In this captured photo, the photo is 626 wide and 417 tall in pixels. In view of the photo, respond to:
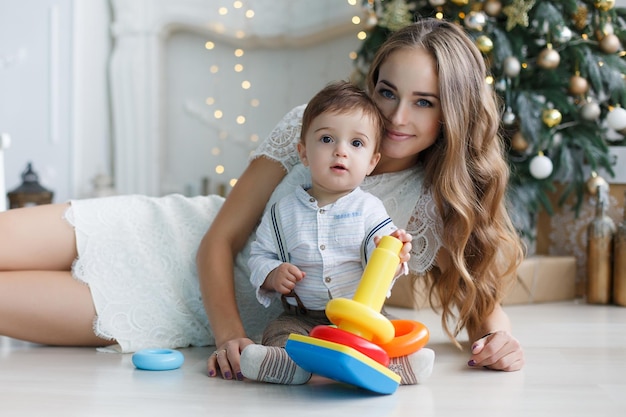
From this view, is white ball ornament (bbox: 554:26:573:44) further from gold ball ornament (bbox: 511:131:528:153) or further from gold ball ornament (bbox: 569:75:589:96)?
gold ball ornament (bbox: 511:131:528:153)

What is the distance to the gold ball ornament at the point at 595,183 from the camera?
2838 millimetres

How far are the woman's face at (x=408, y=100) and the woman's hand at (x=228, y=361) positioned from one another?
517 mm

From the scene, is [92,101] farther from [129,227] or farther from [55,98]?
[129,227]

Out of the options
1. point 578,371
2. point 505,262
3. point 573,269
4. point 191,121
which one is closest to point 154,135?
point 191,121

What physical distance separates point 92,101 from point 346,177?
3004 mm

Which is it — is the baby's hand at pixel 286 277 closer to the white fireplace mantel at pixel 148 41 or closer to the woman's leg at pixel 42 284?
the woman's leg at pixel 42 284

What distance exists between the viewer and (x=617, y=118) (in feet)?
9.09

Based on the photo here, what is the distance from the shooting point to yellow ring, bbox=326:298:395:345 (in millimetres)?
1314

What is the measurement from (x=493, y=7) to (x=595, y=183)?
727mm

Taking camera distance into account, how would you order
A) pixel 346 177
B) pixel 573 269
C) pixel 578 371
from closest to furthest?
pixel 346 177
pixel 578 371
pixel 573 269

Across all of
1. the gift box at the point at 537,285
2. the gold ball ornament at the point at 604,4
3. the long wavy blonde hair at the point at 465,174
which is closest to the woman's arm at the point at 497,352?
the long wavy blonde hair at the point at 465,174

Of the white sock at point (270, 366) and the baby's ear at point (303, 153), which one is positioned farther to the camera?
the baby's ear at point (303, 153)

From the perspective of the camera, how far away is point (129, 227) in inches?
78.2

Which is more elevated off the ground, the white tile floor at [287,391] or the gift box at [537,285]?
the white tile floor at [287,391]
